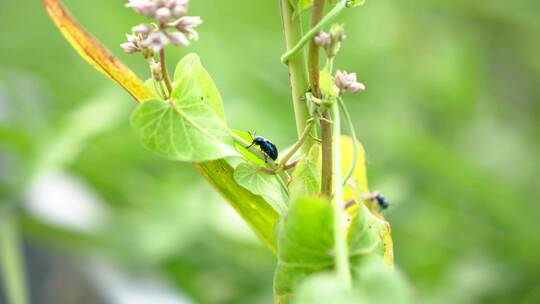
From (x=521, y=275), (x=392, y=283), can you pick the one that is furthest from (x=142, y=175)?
(x=392, y=283)

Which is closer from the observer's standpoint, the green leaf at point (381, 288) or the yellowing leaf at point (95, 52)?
the green leaf at point (381, 288)

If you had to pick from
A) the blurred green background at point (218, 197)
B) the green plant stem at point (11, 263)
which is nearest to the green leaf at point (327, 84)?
the green plant stem at point (11, 263)

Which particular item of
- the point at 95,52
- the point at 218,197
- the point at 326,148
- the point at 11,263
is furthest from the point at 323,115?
the point at 218,197

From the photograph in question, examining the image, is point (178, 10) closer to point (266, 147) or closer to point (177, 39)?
point (177, 39)

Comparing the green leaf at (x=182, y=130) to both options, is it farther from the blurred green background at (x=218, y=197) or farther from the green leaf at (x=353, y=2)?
the blurred green background at (x=218, y=197)

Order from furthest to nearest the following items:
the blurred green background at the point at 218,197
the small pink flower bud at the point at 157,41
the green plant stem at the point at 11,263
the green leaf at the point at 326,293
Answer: the blurred green background at the point at 218,197 < the green plant stem at the point at 11,263 < the small pink flower bud at the point at 157,41 < the green leaf at the point at 326,293

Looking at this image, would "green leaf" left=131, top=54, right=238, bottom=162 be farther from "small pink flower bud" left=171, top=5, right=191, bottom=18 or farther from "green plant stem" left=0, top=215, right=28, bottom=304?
"green plant stem" left=0, top=215, right=28, bottom=304
